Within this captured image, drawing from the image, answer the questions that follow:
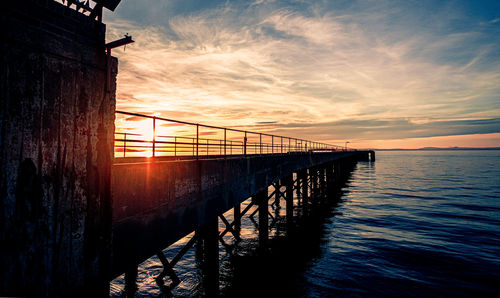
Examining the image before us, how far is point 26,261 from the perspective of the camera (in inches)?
92.7

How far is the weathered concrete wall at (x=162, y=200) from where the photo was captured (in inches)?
144

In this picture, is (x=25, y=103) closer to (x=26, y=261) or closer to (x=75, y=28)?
(x=75, y=28)

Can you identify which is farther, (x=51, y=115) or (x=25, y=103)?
(x=51, y=115)

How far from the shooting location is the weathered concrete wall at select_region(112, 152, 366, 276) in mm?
3645

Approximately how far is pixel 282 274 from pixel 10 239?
9.61 metres

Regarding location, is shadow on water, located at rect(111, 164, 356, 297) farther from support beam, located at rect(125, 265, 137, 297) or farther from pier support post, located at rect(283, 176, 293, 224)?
pier support post, located at rect(283, 176, 293, 224)

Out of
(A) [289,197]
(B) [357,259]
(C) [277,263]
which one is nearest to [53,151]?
(C) [277,263]

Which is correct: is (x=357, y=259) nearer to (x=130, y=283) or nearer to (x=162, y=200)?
(x=130, y=283)

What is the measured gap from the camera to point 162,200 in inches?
177

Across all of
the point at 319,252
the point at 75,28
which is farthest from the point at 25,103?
the point at 319,252

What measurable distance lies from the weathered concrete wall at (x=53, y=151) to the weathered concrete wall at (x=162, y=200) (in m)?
0.55

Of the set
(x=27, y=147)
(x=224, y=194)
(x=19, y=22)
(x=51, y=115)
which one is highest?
(x=19, y=22)

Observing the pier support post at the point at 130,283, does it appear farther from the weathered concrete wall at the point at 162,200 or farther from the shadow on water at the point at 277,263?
the weathered concrete wall at the point at 162,200

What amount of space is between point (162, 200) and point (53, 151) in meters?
2.21
